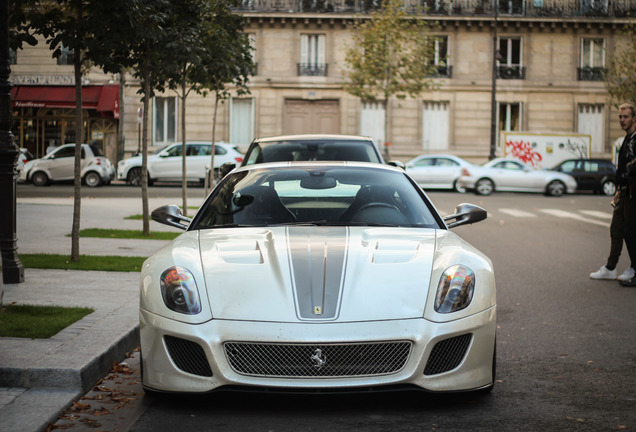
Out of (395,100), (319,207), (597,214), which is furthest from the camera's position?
(395,100)

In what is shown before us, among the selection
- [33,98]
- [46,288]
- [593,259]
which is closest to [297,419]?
[46,288]

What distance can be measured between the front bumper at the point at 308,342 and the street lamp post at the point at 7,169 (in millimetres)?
4171

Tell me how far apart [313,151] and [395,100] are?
32.3m

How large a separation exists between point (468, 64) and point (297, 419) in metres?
40.6

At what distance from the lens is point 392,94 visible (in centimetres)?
4175

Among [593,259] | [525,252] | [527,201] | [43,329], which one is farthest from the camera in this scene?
[527,201]

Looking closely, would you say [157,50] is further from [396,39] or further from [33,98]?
[33,98]

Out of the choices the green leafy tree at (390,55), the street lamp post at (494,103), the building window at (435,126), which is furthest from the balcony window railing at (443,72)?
the street lamp post at (494,103)

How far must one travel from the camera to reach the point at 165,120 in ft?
145

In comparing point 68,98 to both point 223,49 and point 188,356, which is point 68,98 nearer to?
point 223,49

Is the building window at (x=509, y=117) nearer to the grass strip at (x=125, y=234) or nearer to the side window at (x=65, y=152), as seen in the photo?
the side window at (x=65, y=152)

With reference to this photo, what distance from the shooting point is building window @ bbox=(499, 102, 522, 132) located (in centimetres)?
4450

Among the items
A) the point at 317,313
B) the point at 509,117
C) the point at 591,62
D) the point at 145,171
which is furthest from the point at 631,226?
the point at 591,62

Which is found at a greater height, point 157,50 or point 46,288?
point 157,50
